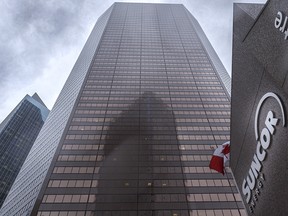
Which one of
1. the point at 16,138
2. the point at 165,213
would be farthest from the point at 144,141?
the point at 16,138

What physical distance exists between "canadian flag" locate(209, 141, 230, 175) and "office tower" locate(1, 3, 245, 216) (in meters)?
34.9

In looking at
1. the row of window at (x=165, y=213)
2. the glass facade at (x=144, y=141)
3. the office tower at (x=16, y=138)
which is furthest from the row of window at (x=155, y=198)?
the office tower at (x=16, y=138)

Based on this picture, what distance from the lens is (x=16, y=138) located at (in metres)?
172

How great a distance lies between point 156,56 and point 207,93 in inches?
1464

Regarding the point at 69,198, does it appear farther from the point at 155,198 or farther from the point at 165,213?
the point at 165,213

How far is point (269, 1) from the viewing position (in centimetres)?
1856

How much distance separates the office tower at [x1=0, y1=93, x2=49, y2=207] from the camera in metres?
153

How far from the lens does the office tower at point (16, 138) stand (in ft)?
502

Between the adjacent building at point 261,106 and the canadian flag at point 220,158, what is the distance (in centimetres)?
142

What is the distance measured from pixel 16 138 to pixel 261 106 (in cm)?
17831

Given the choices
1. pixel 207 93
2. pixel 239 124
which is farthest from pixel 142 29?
pixel 239 124

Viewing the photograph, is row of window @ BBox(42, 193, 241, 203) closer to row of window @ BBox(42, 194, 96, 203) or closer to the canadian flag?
row of window @ BBox(42, 194, 96, 203)

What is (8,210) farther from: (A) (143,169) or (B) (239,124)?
(B) (239,124)

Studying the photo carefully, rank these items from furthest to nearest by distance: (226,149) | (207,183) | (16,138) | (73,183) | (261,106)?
(16,138) → (207,183) → (73,183) → (226,149) → (261,106)
